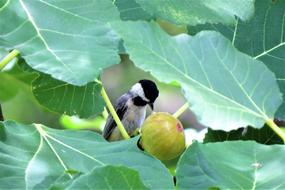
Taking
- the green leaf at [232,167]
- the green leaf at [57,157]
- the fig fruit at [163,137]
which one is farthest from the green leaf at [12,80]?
the green leaf at [232,167]

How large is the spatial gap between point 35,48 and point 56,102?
1.32ft

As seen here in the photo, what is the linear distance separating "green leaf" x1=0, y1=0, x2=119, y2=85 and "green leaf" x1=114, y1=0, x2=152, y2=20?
17 cm

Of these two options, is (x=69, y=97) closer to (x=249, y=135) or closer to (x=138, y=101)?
(x=249, y=135)

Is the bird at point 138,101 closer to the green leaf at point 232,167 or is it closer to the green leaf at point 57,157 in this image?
the green leaf at point 57,157

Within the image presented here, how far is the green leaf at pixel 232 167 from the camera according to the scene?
122 cm

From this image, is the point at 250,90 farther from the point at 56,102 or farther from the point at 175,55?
the point at 56,102

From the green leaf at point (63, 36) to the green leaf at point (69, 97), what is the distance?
0.23 meters

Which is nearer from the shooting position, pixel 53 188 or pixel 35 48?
pixel 53 188

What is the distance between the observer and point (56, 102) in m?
1.81

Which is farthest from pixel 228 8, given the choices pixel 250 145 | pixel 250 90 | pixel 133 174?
pixel 133 174

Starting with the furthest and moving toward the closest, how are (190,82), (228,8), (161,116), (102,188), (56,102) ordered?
(56,102)
(161,116)
(228,8)
(190,82)
(102,188)

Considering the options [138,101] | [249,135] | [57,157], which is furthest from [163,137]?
[138,101]

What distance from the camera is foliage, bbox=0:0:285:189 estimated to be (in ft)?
4.16

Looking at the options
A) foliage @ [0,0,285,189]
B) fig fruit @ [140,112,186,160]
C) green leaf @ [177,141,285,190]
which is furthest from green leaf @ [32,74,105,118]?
green leaf @ [177,141,285,190]
